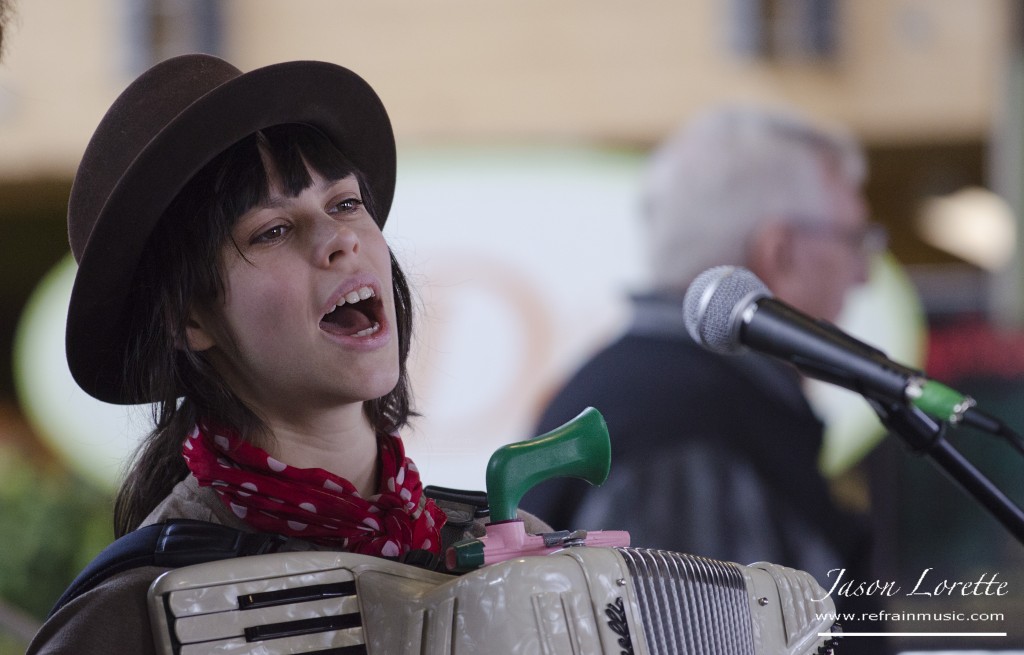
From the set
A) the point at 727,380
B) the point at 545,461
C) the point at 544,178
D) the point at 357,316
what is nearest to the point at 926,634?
the point at 545,461

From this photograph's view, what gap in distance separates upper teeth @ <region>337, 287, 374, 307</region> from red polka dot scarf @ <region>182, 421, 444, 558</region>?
0.62ft

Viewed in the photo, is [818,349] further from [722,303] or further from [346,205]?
[346,205]

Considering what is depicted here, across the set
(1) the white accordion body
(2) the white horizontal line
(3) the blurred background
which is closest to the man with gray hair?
(3) the blurred background

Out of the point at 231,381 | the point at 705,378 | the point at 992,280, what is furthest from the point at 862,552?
the point at 992,280

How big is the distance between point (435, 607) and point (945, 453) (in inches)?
22.1

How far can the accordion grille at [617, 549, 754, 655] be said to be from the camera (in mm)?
→ 1248

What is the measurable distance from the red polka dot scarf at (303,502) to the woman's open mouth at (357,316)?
0.16 meters

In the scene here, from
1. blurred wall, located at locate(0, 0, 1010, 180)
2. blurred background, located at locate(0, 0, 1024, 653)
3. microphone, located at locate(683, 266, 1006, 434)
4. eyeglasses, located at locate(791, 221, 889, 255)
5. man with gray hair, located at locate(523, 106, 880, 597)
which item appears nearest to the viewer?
microphone, located at locate(683, 266, 1006, 434)

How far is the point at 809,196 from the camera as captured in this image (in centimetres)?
297

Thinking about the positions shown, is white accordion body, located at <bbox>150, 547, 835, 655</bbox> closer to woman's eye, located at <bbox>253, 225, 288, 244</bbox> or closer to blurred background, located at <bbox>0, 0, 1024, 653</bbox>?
woman's eye, located at <bbox>253, 225, 288, 244</bbox>

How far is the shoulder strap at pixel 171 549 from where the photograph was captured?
4.24ft

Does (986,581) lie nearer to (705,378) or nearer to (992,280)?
(705,378)

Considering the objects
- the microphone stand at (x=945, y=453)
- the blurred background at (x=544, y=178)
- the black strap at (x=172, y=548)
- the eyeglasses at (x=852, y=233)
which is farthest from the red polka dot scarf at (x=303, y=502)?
the blurred background at (x=544, y=178)

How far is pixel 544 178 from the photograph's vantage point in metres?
5.39
